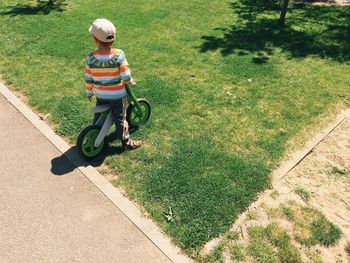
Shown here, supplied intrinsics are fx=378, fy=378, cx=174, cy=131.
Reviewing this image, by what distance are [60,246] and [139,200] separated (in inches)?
46.2

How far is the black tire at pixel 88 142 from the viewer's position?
566 cm

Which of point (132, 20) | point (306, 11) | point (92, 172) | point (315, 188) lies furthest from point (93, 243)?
point (306, 11)

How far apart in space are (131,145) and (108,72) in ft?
4.22

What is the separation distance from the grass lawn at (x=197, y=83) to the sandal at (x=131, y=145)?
0.41 ft

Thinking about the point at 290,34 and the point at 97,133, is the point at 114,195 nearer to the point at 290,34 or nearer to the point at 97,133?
the point at 97,133

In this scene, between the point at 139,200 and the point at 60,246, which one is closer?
the point at 60,246

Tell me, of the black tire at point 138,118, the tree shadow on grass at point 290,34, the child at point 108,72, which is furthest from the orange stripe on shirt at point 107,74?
the tree shadow on grass at point 290,34

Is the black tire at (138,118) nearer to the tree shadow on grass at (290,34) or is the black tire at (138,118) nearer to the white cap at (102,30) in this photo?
the white cap at (102,30)

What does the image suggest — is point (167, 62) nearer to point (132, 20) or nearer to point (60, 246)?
point (132, 20)

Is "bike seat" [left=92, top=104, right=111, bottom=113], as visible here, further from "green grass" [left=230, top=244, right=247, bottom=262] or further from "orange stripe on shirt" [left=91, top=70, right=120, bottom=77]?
"green grass" [left=230, top=244, right=247, bottom=262]

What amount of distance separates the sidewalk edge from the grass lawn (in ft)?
0.43

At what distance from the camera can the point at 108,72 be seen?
5406 mm

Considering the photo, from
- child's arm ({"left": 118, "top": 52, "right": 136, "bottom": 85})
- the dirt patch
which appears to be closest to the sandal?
child's arm ({"left": 118, "top": 52, "right": 136, "bottom": 85})

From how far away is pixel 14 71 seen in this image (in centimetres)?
855
